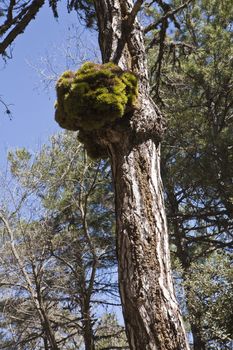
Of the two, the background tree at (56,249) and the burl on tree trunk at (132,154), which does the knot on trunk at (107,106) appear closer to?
the burl on tree trunk at (132,154)

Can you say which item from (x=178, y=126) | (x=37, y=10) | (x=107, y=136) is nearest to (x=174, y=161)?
(x=178, y=126)

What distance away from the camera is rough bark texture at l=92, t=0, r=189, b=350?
2.15 m

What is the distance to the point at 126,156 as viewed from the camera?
2.67 m

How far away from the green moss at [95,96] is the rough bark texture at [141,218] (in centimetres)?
9

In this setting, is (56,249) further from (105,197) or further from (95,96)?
(95,96)

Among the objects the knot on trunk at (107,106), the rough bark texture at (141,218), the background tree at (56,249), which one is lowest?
the rough bark texture at (141,218)

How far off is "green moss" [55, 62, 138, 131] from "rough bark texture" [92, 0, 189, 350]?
0.28 ft

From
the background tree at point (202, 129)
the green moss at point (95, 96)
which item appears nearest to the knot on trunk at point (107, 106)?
the green moss at point (95, 96)

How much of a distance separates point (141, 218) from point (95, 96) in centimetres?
82

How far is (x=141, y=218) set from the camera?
2443 millimetres

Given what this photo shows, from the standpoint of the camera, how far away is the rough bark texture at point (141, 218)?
7.05ft

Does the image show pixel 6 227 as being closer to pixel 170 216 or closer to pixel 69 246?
pixel 69 246

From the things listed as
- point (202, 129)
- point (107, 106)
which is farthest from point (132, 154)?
point (202, 129)

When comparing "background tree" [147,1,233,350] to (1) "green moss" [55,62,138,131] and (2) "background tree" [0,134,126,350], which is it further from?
(1) "green moss" [55,62,138,131]
